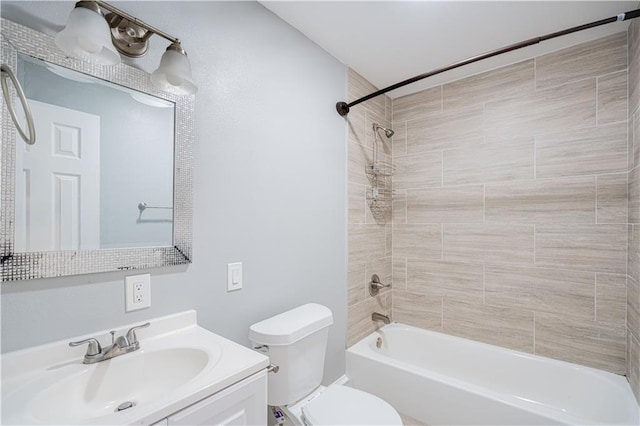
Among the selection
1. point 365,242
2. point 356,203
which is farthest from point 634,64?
point 365,242

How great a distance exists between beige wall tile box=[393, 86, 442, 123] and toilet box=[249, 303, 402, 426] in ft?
6.20

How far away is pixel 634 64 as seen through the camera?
166 cm

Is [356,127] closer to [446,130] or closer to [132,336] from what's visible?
[446,130]

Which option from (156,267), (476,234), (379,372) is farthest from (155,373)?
(476,234)

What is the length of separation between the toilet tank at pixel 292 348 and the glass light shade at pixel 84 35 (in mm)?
1235

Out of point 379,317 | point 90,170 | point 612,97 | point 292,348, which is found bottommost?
point 379,317

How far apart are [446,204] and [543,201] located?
631mm

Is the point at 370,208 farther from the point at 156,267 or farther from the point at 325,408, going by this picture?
the point at 156,267

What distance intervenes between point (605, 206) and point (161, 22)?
257 cm

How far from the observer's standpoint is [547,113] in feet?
6.62

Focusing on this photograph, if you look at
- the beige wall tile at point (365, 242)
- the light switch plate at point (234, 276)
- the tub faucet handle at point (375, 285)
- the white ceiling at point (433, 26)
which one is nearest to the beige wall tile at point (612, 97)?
the white ceiling at point (433, 26)

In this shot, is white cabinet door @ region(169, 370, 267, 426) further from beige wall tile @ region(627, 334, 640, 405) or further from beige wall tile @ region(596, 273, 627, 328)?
beige wall tile @ region(596, 273, 627, 328)

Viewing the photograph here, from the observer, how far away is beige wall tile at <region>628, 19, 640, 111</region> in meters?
1.59

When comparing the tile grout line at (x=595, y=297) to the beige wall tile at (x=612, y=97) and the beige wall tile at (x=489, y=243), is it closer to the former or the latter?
the beige wall tile at (x=489, y=243)
